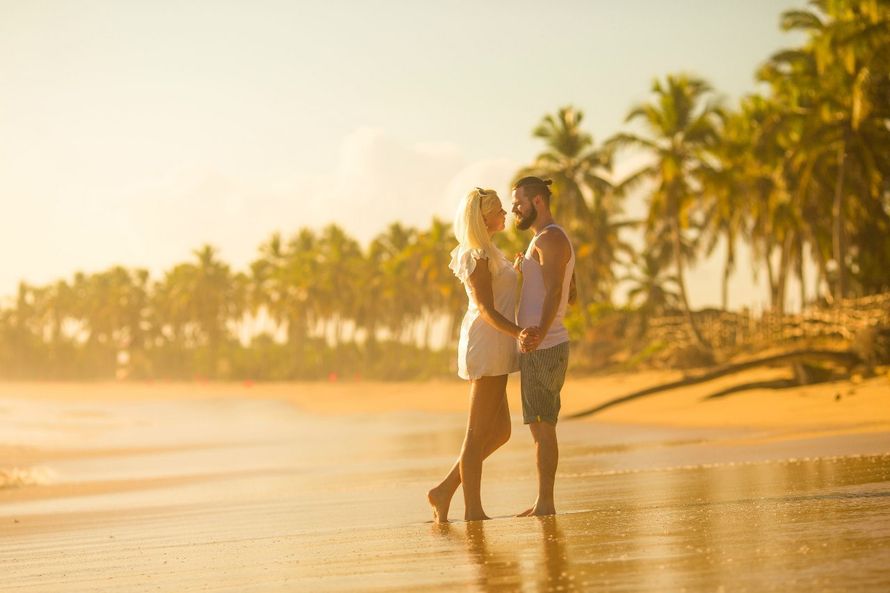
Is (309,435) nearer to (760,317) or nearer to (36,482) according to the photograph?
(36,482)

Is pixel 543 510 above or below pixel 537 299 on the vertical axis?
below

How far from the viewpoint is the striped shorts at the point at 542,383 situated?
5.73 meters

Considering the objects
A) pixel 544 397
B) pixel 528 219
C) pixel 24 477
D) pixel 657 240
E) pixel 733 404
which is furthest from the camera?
pixel 657 240

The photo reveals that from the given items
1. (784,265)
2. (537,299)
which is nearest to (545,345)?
(537,299)

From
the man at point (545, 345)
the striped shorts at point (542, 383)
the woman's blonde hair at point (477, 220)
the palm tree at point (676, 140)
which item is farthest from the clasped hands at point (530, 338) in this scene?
the palm tree at point (676, 140)

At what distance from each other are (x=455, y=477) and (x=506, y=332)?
0.88 m

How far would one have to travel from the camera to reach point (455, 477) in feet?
19.6

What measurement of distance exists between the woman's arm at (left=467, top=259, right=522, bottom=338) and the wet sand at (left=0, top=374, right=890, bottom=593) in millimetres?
969

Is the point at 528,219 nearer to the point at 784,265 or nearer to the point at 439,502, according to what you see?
the point at 439,502

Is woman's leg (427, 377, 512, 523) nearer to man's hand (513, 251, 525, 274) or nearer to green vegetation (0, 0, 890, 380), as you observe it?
man's hand (513, 251, 525, 274)

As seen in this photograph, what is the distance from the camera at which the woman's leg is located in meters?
5.87

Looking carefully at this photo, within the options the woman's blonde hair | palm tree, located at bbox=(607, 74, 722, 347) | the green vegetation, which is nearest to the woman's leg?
the woman's blonde hair

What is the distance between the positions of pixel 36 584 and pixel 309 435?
18801 mm

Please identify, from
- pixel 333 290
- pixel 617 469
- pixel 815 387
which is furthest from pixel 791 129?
pixel 333 290
